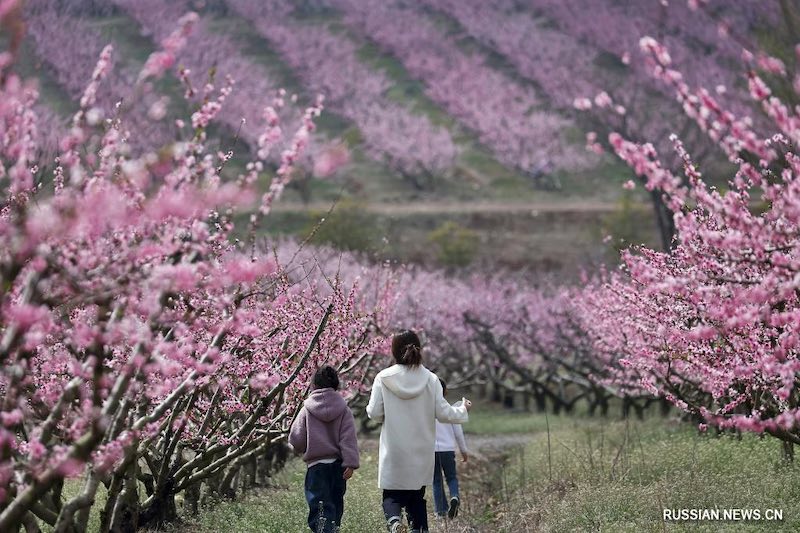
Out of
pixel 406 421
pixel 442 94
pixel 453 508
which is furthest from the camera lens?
pixel 442 94

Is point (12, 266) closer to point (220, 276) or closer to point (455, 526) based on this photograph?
point (220, 276)

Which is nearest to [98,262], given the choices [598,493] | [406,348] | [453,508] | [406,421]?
[406,348]

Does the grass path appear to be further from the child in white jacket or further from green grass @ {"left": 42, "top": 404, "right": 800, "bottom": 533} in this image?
the child in white jacket

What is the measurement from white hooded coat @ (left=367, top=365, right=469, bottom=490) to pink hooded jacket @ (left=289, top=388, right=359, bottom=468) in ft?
0.74

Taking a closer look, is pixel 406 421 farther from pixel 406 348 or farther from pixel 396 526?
pixel 396 526

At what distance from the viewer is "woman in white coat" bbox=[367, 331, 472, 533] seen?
793cm

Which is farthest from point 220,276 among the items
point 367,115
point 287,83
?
point 287,83

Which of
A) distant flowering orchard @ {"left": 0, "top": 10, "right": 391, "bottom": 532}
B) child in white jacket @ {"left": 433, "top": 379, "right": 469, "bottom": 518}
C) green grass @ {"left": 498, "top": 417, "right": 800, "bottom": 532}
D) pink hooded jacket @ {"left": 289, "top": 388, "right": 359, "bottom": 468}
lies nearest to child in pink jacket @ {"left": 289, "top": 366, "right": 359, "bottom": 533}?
pink hooded jacket @ {"left": 289, "top": 388, "right": 359, "bottom": 468}

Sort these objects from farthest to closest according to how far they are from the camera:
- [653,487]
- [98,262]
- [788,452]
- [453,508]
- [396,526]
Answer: [788,452], [453,508], [653,487], [396,526], [98,262]

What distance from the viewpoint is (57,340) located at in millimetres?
7301

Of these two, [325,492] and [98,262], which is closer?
[98,262]

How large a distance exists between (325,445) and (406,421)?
2.16ft

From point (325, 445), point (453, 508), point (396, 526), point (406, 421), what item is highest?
point (406, 421)

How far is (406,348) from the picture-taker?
7.92 meters
